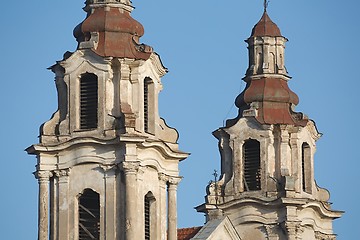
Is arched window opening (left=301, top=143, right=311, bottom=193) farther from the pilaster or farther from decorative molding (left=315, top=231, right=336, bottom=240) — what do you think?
the pilaster

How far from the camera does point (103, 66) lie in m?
56.6

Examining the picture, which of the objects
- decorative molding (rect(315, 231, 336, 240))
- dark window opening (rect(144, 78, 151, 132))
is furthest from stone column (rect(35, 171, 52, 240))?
decorative molding (rect(315, 231, 336, 240))

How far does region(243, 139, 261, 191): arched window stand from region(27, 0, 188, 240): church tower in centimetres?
850

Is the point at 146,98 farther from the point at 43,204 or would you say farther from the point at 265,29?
the point at 265,29

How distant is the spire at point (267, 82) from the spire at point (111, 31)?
367 inches

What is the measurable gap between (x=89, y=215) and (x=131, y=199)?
5.27 ft

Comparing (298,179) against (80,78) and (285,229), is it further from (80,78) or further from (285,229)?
(80,78)

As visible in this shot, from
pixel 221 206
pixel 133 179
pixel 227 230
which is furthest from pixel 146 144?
pixel 221 206

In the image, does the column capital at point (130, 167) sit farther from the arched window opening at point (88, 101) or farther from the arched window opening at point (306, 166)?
the arched window opening at point (306, 166)

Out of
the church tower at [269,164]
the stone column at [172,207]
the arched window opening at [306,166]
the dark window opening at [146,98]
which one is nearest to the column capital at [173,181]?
the stone column at [172,207]

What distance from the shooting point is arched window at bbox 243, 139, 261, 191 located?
6569cm

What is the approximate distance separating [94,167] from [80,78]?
2.61 meters

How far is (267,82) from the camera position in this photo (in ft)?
219

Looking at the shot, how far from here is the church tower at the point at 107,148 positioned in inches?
2192
